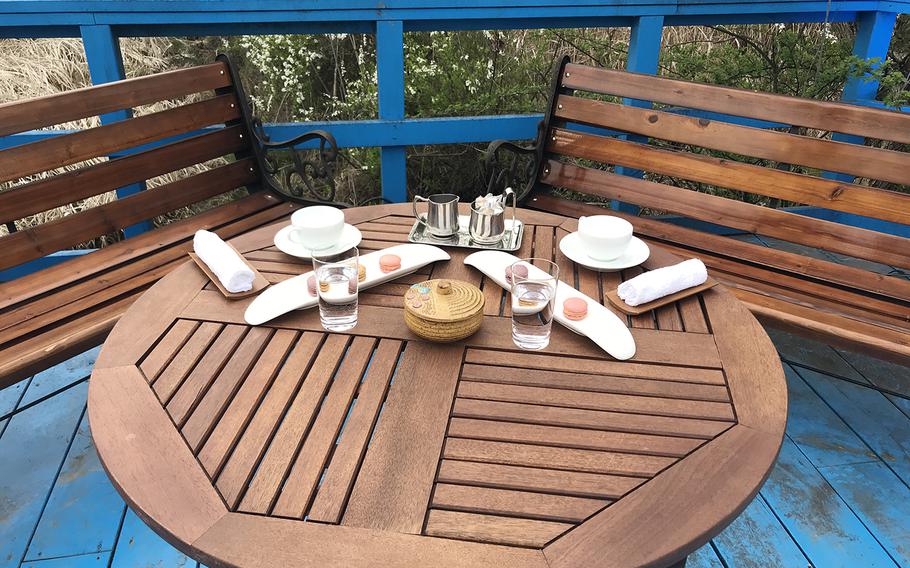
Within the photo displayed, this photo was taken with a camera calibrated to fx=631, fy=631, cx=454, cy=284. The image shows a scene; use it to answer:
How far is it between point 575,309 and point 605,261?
0.29 metres

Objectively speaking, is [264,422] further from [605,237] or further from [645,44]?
[645,44]

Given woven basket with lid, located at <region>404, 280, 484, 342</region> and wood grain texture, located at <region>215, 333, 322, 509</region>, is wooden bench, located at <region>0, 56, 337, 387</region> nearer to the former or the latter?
wood grain texture, located at <region>215, 333, 322, 509</region>

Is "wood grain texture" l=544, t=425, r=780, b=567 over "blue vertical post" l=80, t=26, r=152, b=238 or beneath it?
beneath

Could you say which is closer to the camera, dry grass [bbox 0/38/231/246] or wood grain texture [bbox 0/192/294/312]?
wood grain texture [bbox 0/192/294/312]

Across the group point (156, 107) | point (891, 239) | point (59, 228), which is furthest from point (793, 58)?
point (156, 107)

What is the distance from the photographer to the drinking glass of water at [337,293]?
45.4 inches

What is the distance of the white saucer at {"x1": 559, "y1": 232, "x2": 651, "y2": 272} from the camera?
1.43 meters

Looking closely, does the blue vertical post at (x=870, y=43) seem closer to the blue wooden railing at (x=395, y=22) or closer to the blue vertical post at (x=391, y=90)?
the blue wooden railing at (x=395, y=22)

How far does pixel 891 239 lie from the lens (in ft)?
5.92

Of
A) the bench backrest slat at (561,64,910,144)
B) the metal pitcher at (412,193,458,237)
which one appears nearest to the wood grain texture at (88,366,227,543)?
the metal pitcher at (412,193,458,237)

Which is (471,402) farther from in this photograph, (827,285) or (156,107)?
(156,107)

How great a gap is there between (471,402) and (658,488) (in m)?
0.31

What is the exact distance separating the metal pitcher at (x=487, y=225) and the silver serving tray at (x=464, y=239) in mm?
12

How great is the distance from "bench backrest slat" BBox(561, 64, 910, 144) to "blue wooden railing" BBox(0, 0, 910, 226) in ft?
1.25
